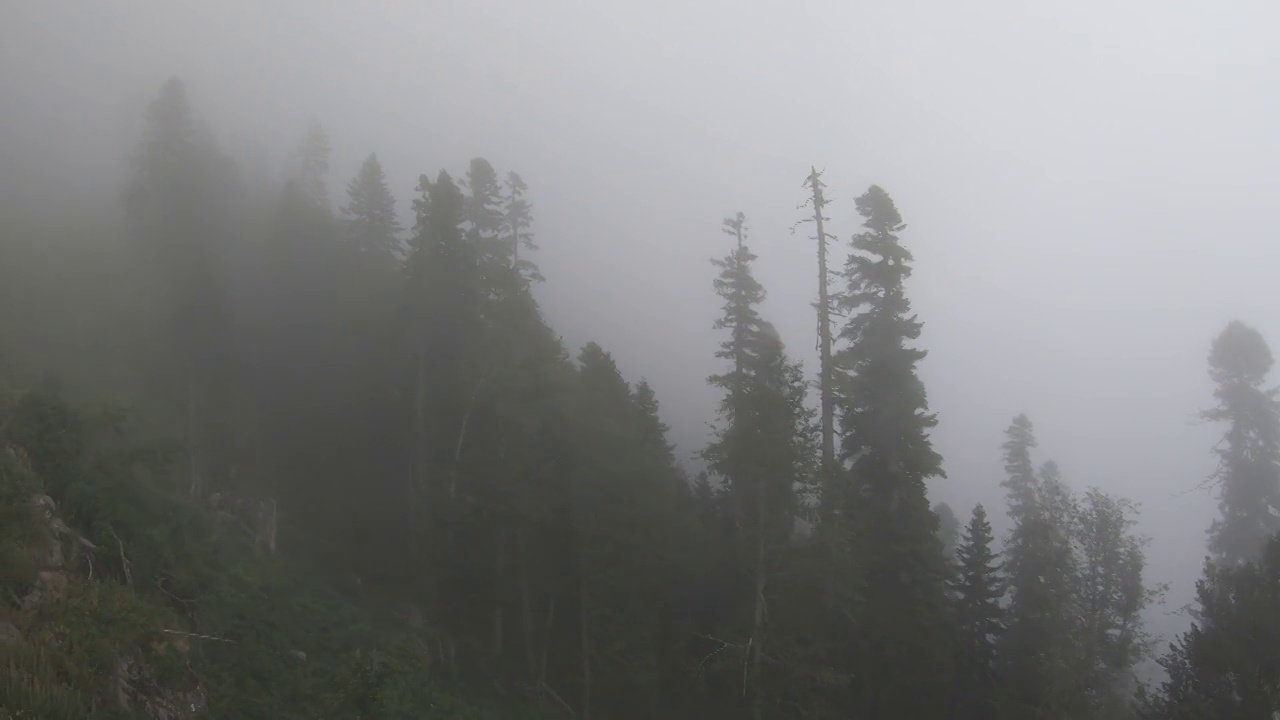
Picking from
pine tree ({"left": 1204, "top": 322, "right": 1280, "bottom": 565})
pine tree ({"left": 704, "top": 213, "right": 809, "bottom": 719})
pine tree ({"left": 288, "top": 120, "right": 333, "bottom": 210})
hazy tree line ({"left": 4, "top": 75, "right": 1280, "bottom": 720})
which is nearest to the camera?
pine tree ({"left": 704, "top": 213, "right": 809, "bottom": 719})

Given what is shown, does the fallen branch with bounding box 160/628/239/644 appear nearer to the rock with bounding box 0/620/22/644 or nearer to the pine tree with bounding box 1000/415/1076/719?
the rock with bounding box 0/620/22/644

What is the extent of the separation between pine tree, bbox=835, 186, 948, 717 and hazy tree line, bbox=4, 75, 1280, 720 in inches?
3.7

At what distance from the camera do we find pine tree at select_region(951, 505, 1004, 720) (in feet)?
71.8

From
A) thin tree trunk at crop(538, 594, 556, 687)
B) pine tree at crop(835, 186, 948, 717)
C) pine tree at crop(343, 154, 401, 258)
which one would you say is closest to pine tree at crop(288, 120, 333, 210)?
pine tree at crop(343, 154, 401, 258)

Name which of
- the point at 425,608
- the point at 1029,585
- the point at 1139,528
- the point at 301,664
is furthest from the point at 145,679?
the point at 1139,528

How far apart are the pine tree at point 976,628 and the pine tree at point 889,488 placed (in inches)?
36.6

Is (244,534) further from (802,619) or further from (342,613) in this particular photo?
(802,619)

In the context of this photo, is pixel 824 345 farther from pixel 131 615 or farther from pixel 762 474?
pixel 131 615

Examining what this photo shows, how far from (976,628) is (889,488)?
5.02m

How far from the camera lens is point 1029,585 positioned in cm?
2745

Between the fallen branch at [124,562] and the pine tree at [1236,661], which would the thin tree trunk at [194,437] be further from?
the pine tree at [1236,661]

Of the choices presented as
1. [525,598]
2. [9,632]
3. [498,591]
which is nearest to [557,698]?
[525,598]

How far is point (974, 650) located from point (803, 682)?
21.7ft

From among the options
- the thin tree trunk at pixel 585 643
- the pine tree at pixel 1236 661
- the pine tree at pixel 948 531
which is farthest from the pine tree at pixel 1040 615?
the thin tree trunk at pixel 585 643
